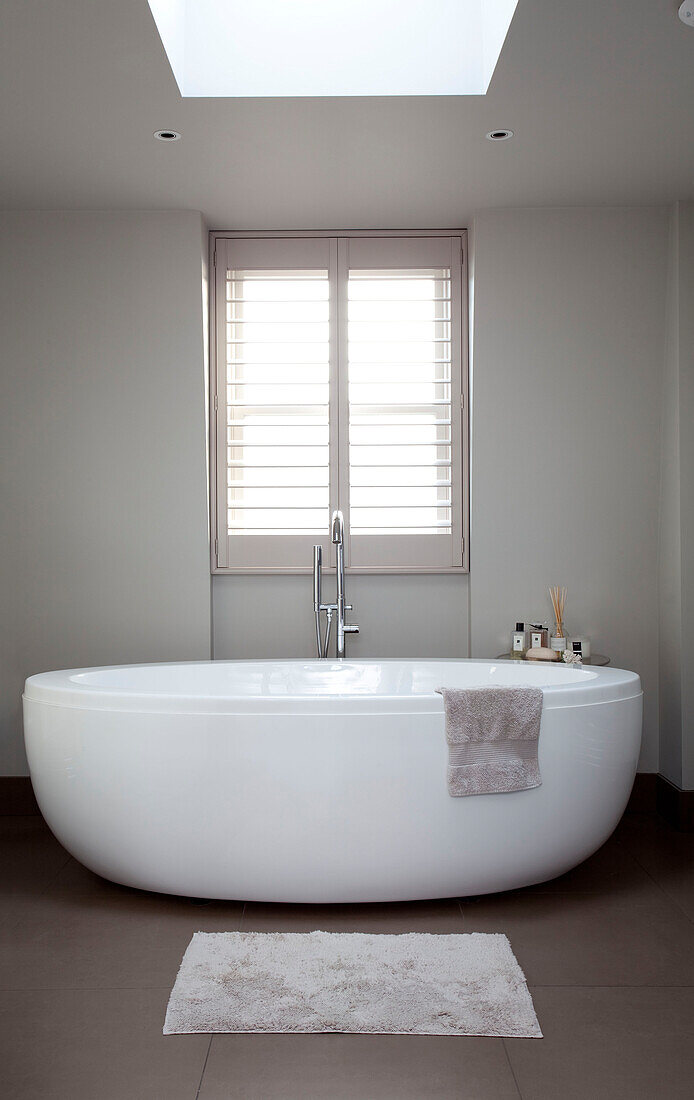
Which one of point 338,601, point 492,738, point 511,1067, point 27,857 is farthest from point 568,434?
point 27,857

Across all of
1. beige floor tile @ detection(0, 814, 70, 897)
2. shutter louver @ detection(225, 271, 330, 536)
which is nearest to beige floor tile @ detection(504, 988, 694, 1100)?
beige floor tile @ detection(0, 814, 70, 897)

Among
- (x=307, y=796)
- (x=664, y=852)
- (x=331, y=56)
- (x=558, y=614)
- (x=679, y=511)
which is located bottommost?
(x=664, y=852)

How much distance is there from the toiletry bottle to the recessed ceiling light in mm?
2138

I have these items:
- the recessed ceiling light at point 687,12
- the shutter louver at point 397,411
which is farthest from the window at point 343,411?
the recessed ceiling light at point 687,12

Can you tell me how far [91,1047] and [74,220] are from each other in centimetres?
302

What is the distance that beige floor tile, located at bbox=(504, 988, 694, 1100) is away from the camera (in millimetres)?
1835

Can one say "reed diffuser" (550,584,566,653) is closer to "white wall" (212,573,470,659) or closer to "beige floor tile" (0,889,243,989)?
"white wall" (212,573,470,659)

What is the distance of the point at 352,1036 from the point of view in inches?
79.1

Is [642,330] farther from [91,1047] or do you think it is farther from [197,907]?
[91,1047]

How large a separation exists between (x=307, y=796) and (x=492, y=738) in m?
0.54

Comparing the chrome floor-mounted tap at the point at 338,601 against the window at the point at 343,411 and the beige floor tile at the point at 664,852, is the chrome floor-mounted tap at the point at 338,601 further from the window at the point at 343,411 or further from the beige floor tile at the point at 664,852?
the beige floor tile at the point at 664,852

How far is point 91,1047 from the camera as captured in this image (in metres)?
1.98

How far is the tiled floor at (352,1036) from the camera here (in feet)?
6.08

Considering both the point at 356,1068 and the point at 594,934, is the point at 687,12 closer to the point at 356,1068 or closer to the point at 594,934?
the point at 594,934
